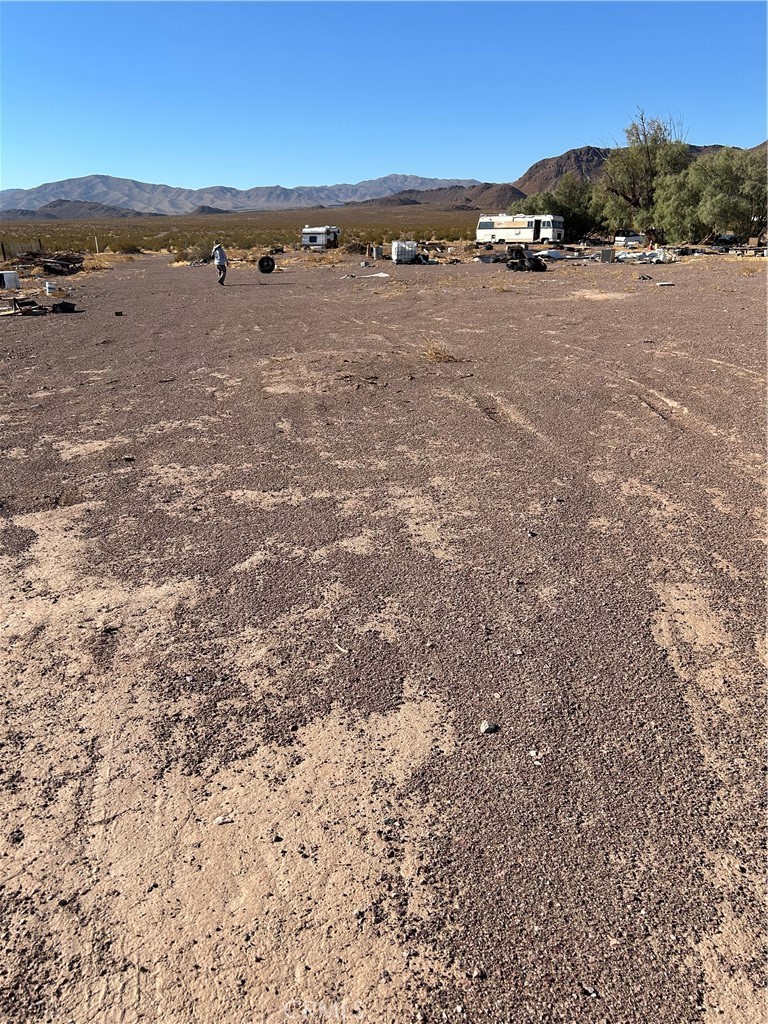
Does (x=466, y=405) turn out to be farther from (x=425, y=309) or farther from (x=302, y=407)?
(x=425, y=309)

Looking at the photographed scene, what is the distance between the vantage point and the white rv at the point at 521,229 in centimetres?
5434

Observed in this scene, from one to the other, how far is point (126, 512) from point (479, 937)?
4.89 m

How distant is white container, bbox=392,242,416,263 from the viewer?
39.7 meters

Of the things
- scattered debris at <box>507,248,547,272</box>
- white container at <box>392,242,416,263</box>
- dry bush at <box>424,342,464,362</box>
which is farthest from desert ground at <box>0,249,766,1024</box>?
white container at <box>392,242,416,263</box>

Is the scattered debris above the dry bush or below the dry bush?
above

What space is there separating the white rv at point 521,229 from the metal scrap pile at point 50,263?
31901mm

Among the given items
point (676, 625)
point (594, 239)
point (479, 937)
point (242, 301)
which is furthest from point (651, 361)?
point (594, 239)

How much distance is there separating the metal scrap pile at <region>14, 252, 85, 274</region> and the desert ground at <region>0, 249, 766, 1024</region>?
3071cm

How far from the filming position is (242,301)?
22.3 m

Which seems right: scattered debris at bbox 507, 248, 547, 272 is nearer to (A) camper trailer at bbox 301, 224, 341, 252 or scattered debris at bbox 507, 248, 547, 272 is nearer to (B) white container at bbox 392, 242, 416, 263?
(B) white container at bbox 392, 242, 416, 263

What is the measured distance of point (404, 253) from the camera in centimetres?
3981

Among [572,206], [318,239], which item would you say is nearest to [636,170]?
[572,206]

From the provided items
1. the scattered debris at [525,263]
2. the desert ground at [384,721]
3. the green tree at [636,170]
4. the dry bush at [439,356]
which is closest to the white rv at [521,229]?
the green tree at [636,170]

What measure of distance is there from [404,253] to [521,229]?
65.1 feet
